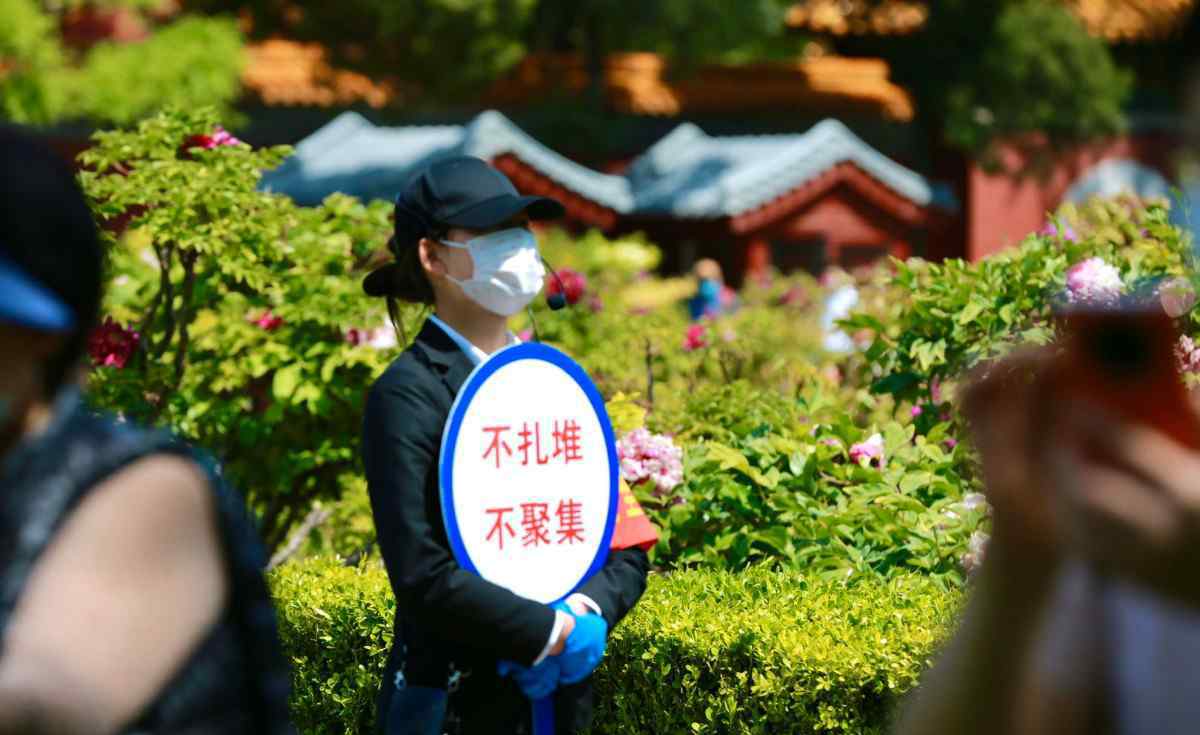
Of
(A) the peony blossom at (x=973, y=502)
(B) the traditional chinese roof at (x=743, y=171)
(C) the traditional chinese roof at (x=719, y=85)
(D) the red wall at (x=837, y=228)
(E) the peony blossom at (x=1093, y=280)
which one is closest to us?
(A) the peony blossom at (x=973, y=502)

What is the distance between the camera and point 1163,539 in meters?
1.54

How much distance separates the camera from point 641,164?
2523 cm

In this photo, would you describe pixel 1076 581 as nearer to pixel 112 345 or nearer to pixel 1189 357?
pixel 1189 357

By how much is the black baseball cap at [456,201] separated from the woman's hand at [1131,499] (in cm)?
164

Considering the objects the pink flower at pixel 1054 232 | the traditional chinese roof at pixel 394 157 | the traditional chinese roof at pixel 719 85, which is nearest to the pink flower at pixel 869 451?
the pink flower at pixel 1054 232

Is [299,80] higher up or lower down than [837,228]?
higher up

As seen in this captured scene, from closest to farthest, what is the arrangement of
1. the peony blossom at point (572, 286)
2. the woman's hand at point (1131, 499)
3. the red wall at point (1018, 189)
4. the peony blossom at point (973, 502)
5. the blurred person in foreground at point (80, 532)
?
the woman's hand at point (1131, 499) < the blurred person in foreground at point (80, 532) < the peony blossom at point (973, 502) < the peony blossom at point (572, 286) < the red wall at point (1018, 189)

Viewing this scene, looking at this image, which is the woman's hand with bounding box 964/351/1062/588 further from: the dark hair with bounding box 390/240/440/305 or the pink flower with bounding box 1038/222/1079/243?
the pink flower with bounding box 1038/222/1079/243

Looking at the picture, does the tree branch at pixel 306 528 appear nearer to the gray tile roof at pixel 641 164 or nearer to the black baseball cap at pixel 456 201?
the black baseball cap at pixel 456 201

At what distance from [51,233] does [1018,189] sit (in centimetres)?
2700

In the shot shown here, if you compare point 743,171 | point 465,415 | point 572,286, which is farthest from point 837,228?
point 465,415

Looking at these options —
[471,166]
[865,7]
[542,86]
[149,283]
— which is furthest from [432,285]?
[865,7]

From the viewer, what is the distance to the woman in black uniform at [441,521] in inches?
112

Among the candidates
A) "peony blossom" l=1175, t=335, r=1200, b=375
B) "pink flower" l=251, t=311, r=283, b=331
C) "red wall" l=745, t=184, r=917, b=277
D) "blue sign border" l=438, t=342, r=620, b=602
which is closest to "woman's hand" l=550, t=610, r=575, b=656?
"blue sign border" l=438, t=342, r=620, b=602
